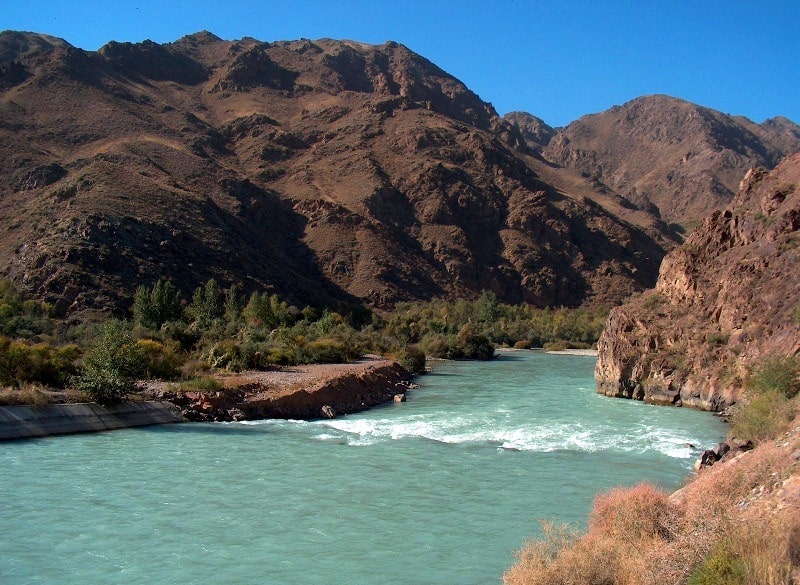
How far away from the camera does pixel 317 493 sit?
15.1 m

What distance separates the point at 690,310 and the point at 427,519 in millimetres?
23895

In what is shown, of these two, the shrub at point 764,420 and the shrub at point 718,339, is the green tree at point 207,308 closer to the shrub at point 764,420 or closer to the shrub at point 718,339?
the shrub at point 718,339

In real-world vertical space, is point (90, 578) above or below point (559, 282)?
below

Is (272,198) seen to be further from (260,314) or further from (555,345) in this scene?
(260,314)

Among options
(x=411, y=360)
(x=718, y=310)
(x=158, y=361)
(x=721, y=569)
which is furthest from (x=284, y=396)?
(x=721, y=569)

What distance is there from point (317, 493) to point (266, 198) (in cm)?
8731

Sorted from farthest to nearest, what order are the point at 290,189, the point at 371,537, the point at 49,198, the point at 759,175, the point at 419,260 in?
the point at 290,189 < the point at 419,260 < the point at 49,198 < the point at 759,175 < the point at 371,537

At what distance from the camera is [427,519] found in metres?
13.3

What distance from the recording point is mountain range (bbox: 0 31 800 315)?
64.8 m

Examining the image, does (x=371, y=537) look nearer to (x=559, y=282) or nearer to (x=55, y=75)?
(x=559, y=282)

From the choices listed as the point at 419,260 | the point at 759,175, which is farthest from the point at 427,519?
the point at 419,260

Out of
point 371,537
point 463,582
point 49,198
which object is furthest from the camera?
point 49,198

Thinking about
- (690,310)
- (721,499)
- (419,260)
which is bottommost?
(721,499)

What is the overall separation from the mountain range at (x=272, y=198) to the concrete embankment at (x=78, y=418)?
3246 cm
